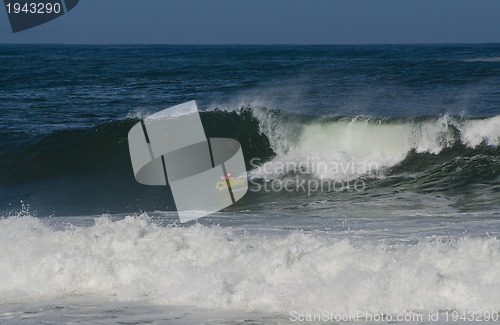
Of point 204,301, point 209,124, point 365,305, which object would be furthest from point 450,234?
point 209,124

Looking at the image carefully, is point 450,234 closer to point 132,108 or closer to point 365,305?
point 365,305

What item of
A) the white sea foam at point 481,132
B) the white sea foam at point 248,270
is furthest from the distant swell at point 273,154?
the white sea foam at point 248,270

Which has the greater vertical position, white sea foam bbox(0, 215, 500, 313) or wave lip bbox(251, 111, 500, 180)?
white sea foam bbox(0, 215, 500, 313)

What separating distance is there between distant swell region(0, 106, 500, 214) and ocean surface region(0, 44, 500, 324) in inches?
1.9

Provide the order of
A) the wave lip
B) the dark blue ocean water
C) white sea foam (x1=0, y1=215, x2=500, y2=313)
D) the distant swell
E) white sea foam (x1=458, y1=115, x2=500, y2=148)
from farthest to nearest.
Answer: white sea foam (x1=458, y1=115, x2=500, y2=148)
the wave lip
the dark blue ocean water
the distant swell
white sea foam (x1=0, y1=215, x2=500, y2=313)

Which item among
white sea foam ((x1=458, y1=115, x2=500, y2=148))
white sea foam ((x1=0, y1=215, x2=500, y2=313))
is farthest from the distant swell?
white sea foam ((x1=0, y1=215, x2=500, y2=313))

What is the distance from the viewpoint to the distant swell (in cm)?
1023

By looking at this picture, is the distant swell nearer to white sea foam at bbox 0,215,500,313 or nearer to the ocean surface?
the ocean surface

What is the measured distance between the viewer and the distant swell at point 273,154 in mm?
10227

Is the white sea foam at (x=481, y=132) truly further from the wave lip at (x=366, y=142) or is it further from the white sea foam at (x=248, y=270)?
the white sea foam at (x=248, y=270)

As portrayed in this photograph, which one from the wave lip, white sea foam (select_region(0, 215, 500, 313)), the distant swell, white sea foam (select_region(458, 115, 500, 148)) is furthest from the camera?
white sea foam (select_region(458, 115, 500, 148))

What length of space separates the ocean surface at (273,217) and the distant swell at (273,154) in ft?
0.16

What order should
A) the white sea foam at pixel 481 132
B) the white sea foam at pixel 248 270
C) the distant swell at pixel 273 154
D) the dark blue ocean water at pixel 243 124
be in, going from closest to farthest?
1. the white sea foam at pixel 248 270
2. the distant swell at pixel 273 154
3. the dark blue ocean water at pixel 243 124
4. the white sea foam at pixel 481 132

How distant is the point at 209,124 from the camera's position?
14492mm
